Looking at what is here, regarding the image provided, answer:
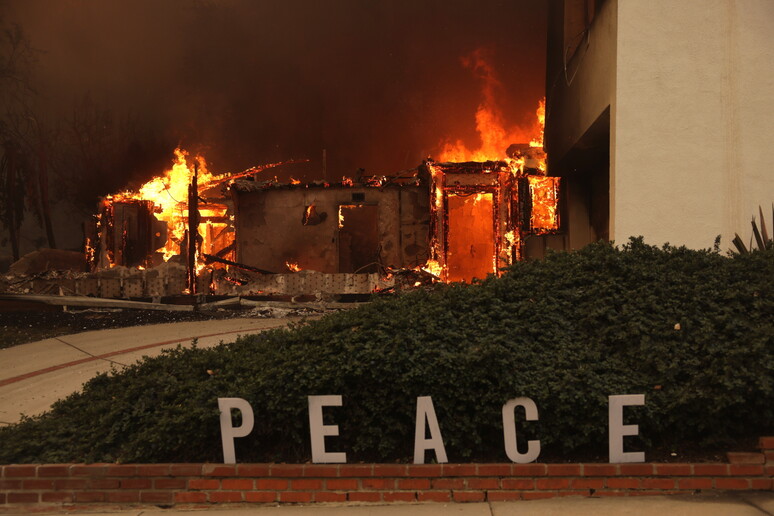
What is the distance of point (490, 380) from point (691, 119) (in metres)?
5.31

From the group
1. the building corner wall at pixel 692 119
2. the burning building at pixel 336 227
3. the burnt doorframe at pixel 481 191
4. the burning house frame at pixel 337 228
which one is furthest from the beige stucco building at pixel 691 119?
the burnt doorframe at pixel 481 191

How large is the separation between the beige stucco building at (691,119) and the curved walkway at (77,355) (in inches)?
230

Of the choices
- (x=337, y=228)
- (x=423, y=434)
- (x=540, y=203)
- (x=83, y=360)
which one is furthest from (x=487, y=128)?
(x=423, y=434)

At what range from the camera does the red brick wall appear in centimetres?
450

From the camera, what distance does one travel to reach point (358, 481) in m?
4.61

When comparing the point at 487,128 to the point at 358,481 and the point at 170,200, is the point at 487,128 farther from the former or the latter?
the point at 358,481

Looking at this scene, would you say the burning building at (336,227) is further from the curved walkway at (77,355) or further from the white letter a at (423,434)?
the white letter a at (423,434)

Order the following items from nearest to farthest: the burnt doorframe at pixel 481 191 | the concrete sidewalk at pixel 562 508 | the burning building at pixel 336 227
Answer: the concrete sidewalk at pixel 562 508 → the burning building at pixel 336 227 → the burnt doorframe at pixel 481 191

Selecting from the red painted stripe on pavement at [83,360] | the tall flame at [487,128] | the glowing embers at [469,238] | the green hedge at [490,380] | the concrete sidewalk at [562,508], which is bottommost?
the concrete sidewalk at [562,508]

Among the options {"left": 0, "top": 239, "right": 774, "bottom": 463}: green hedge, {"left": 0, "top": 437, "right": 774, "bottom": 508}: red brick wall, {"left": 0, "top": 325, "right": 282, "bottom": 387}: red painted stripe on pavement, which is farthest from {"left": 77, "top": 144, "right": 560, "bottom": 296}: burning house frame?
{"left": 0, "top": 437, "right": 774, "bottom": 508}: red brick wall

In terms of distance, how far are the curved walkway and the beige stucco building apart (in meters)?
5.84

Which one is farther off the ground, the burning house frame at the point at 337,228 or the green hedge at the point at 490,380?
the burning house frame at the point at 337,228

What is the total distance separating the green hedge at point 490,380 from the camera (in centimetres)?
476

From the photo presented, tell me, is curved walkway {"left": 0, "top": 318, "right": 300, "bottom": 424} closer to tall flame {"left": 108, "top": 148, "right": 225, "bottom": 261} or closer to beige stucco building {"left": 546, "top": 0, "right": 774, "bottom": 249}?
beige stucco building {"left": 546, "top": 0, "right": 774, "bottom": 249}
